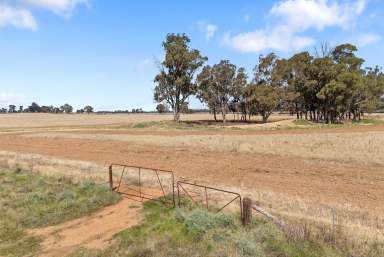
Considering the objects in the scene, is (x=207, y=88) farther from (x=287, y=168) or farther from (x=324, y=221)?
(x=324, y=221)

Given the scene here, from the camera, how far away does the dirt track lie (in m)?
A: 16.6

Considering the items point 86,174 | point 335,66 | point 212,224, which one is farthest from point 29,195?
point 335,66

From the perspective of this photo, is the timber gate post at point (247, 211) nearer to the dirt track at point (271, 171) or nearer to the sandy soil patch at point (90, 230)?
the sandy soil patch at point (90, 230)

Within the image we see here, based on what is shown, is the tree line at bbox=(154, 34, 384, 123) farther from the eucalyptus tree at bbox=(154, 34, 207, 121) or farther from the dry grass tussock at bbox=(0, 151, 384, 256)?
the dry grass tussock at bbox=(0, 151, 384, 256)

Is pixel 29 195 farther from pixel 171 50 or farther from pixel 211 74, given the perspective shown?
pixel 211 74

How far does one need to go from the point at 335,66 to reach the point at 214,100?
30.6 meters

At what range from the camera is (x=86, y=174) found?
21641 millimetres

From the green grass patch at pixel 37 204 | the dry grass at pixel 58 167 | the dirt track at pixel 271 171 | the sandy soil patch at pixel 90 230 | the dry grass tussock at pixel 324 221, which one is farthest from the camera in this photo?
the dry grass at pixel 58 167

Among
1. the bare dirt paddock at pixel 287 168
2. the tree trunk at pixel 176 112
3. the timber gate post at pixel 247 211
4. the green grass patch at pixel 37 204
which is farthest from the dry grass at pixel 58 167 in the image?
the tree trunk at pixel 176 112

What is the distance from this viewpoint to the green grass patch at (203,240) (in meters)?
9.11

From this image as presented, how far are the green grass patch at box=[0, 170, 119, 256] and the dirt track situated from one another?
593cm

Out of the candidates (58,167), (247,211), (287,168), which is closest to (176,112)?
(58,167)

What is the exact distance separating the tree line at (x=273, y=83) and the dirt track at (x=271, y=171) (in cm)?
5180

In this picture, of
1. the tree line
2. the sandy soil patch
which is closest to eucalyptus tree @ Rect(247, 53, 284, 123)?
the tree line
